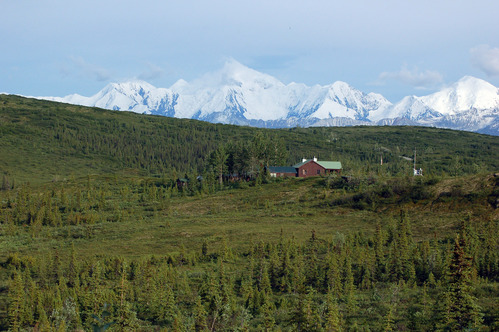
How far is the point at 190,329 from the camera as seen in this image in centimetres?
2844

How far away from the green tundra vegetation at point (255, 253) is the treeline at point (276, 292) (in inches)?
5.7

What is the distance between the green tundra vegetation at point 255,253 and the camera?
29.9 meters

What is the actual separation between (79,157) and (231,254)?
155 meters

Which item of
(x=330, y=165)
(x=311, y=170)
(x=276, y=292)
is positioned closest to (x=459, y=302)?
(x=276, y=292)

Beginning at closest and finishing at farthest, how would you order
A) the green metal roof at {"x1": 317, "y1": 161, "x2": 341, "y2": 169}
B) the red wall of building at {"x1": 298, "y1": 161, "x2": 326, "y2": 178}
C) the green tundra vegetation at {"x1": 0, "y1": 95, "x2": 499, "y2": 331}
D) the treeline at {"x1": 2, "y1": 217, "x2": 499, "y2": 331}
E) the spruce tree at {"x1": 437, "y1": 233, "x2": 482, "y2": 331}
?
the spruce tree at {"x1": 437, "y1": 233, "x2": 482, "y2": 331} < the treeline at {"x1": 2, "y1": 217, "x2": 499, "y2": 331} < the green tundra vegetation at {"x1": 0, "y1": 95, "x2": 499, "y2": 331} < the red wall of building at {"x1": 298, "y1": 161, "x2": 326, "y2": 178} < the green metal roof at {"x1": 317, "y1": 161, "x2": 341, "y2": 169}

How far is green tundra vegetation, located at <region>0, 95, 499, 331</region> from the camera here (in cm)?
2989

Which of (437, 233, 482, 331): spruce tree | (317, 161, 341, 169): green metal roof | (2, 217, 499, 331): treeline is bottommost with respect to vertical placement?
(2, 217, 499, 331): treeline

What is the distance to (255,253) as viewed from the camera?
49.6m

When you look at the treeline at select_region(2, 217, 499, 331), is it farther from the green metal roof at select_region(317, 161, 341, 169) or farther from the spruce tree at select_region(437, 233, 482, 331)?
the green metal roof at select_region(317, 161, 341, 169)

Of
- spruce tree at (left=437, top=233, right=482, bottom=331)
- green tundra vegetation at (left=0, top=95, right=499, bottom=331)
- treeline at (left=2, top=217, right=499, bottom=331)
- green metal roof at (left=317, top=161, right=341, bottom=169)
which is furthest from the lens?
green metal roof at (left=317, top=161, right=341, bottom=169)

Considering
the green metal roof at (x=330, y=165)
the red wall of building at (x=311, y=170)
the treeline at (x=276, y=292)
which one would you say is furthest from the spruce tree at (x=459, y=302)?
the green metal roof at (x=330, y=165)

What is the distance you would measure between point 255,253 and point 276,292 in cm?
1072

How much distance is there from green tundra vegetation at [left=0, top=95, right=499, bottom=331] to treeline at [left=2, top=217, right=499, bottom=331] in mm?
144

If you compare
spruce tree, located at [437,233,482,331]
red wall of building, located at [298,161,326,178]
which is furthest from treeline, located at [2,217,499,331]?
red wall of building, located at [298,161,326,178]
